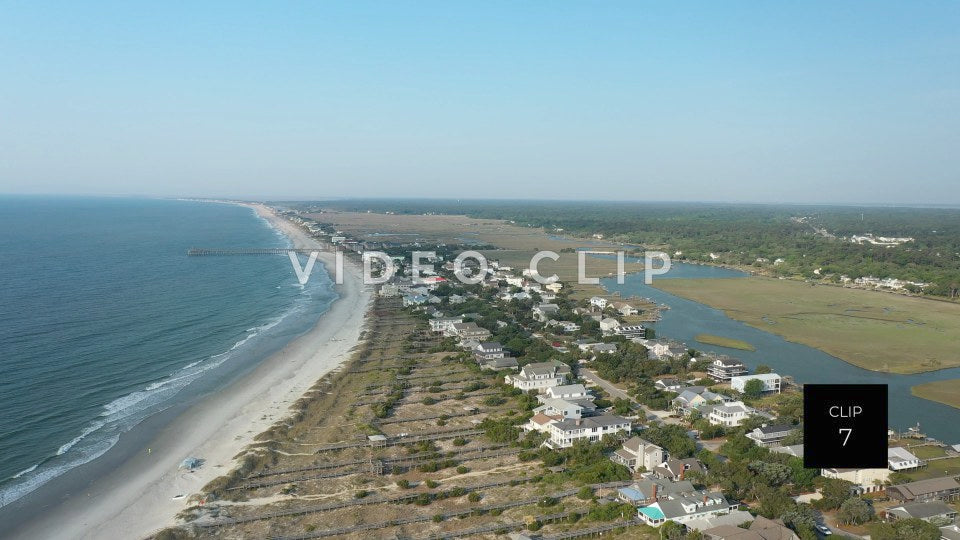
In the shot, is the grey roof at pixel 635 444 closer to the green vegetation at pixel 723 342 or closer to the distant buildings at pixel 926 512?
the distant buildings at pixel 926 512

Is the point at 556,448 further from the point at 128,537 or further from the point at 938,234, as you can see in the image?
the point at 938,234

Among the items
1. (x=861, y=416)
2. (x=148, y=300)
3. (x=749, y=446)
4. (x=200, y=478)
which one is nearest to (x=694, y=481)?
(x=749, y=446)

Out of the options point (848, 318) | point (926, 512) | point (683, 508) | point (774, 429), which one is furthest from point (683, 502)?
point (848, 318)

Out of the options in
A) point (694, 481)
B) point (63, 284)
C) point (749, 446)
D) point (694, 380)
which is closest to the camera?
point (694, 481)

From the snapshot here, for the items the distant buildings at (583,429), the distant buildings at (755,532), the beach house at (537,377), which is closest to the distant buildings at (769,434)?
the distant buildings at (583,429)

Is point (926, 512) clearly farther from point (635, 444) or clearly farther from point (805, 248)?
point (805, 248)

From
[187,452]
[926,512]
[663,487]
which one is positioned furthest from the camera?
[187,452]
